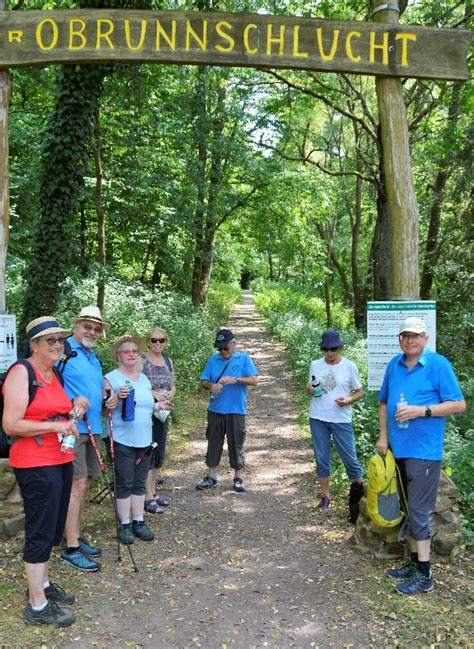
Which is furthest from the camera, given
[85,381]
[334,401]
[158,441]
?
[158,441]

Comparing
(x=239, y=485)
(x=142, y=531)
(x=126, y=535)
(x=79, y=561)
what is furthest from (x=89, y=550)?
(x=239, y=485)

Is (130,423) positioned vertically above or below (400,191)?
below

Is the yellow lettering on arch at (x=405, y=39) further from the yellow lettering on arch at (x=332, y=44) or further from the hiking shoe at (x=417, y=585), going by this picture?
the hiking shoe at (x=417, y=585)

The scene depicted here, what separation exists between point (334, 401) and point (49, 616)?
10.8 ft

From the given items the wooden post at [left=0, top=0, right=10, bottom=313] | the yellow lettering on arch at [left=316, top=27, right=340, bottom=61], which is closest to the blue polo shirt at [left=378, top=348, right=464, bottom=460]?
the yellow lettering on arch at [left=316, top=27, right=340, bottom=61]

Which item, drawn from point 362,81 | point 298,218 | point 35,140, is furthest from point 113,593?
point 298,218

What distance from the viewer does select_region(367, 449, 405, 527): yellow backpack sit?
4312 mm

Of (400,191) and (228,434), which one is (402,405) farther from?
(228,434)

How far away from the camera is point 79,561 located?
446cm

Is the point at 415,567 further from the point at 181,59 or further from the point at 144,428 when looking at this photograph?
the point at 181,59

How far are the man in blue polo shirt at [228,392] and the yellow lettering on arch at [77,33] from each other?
3279 mm

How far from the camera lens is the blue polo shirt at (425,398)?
13.4ft

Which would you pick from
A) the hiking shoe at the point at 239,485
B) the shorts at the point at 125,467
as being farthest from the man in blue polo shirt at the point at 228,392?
the shorts at the point at 125,467

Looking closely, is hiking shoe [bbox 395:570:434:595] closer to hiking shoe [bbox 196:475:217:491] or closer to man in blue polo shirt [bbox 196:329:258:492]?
man in blue polo shirt [bbox 196:329:258:492]
